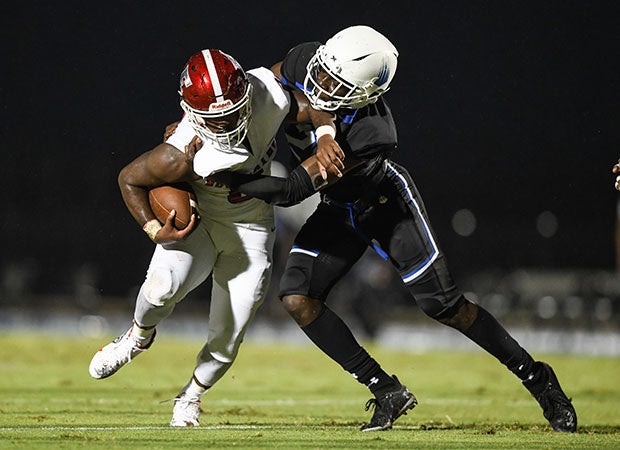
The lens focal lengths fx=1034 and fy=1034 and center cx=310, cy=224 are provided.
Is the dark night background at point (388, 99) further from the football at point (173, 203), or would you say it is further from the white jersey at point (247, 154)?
the football at point (173, 203)

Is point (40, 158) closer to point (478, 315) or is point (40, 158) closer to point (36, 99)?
point (36, 99)

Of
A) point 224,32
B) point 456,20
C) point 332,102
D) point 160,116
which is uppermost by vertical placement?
point 332,102

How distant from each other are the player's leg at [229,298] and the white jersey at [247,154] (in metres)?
0.10

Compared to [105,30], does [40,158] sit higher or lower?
lower

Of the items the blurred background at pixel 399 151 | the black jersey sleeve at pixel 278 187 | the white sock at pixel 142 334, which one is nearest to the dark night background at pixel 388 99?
the blurred background at pixel 399 151

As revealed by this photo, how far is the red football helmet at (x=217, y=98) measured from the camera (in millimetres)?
4637

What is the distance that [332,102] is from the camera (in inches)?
195

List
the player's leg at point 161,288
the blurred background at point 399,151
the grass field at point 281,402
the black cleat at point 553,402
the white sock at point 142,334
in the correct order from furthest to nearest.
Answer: the blurred background at point 399,151 → the white sock at point 142,334 → the black cleat at point 553,402 → the player's leg at point 161,288 → the grass field at point 281,402

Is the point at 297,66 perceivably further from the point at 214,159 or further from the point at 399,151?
the point at 399,151

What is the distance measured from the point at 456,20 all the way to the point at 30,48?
719cm

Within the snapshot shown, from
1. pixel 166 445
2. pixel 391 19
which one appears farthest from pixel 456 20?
pixel 166 445

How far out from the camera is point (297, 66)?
17.1ft

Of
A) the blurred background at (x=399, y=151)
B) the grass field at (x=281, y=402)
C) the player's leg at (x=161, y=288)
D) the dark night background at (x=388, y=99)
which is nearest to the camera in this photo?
the grass field at (x=281, y=402)

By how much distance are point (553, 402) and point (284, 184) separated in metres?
1.77
